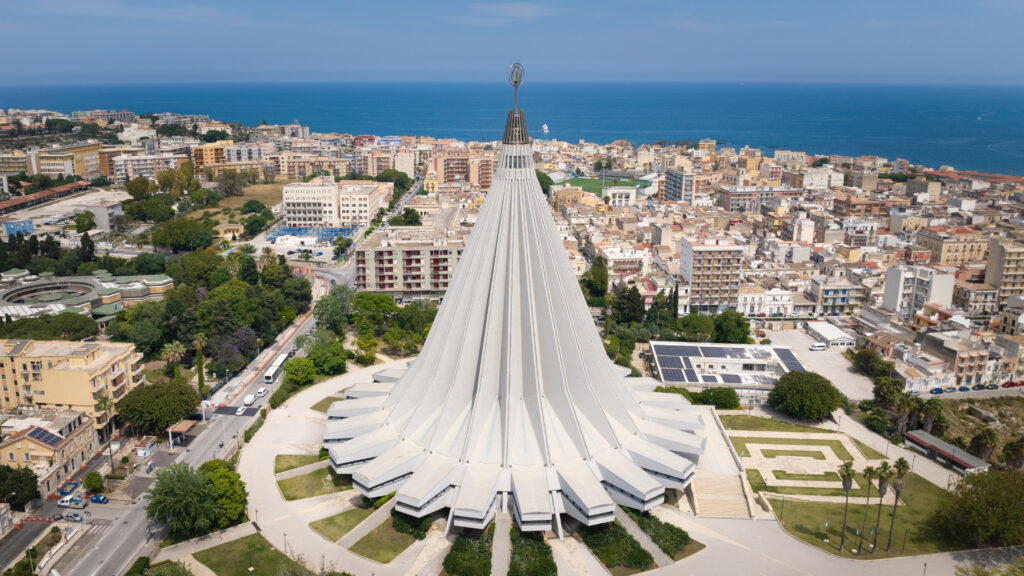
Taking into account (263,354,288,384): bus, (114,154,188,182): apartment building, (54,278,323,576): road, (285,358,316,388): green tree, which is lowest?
(54,278,323,576): road

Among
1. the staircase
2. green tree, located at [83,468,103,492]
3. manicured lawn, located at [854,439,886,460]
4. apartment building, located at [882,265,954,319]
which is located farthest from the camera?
apartment building, located at [882,265,954,319]

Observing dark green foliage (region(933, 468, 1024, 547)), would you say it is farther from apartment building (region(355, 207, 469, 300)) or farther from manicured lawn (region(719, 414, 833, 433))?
apartment building (region(355, 207, 469, 300))

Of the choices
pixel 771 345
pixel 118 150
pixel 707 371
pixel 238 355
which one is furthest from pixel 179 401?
pixel 118 150

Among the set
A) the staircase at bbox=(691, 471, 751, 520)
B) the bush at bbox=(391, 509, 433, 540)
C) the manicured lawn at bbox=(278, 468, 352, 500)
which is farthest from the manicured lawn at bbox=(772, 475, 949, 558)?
the manicured lawn at bbox=(278, 468, 352, 500)

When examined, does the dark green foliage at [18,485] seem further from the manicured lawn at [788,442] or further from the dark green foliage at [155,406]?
the manicured lawn at [788,442]

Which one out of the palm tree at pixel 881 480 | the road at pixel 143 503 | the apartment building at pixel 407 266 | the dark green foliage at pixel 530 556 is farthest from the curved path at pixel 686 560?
the apartment building at pixel 407 266

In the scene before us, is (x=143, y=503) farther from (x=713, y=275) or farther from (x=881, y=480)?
(x=713, y=275)
